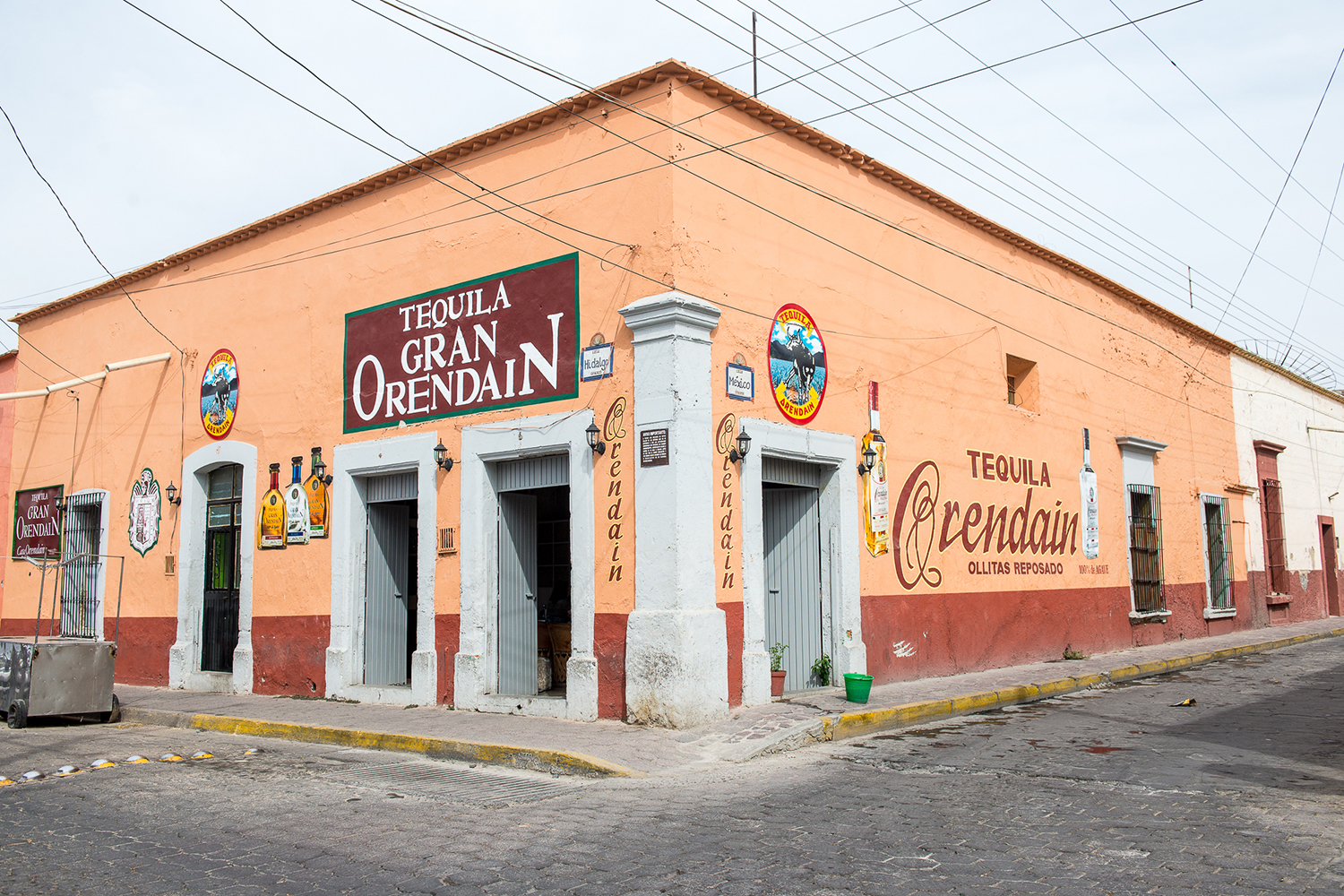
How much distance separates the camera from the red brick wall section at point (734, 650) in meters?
10.1

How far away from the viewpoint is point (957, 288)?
1460 centimetres

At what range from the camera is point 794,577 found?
11938 mm

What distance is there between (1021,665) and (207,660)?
476 inches

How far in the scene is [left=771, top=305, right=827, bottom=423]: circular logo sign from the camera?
36.7 ft

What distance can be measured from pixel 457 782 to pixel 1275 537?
23.5 metres

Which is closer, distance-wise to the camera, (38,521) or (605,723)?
(605,723)

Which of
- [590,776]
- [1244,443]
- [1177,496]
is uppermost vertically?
[1244,443]

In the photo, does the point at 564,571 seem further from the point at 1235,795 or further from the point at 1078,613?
the point at 1078,613

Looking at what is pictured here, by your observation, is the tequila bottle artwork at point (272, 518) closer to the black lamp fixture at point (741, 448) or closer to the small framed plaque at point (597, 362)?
the small framed plaque at point (597, 362)

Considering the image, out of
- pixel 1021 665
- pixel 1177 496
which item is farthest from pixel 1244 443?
pixel 1021 665

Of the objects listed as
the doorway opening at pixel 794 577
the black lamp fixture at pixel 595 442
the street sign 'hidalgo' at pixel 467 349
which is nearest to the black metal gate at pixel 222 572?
the street sign 'hidalgo' at pixel 467 349

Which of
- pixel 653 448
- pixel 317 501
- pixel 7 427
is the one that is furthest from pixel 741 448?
pixel 7 427

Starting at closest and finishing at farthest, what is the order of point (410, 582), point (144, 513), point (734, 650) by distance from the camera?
point (734, 650)
point (410, 582)
point (144, 513)

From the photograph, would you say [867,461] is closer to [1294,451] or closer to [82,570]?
[82,570]
